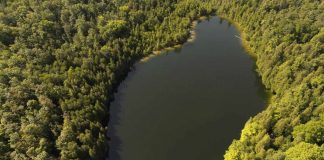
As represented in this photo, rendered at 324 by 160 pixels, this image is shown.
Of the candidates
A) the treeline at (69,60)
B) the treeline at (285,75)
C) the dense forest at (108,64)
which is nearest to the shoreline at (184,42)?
the dense forest at (108,64)

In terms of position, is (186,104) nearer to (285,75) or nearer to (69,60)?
(285,75)

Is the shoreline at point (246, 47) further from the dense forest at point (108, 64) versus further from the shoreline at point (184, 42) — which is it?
the shoreline at point (184, 42)

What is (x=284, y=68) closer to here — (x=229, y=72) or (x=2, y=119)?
(x=229, y=72)

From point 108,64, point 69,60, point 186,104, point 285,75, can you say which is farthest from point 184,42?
point 69,60

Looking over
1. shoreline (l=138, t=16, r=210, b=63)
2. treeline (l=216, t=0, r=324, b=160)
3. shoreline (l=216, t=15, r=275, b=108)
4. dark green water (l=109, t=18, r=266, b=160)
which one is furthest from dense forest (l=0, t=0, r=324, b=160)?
dark green water (l=109, t=18, r=266, b=160)

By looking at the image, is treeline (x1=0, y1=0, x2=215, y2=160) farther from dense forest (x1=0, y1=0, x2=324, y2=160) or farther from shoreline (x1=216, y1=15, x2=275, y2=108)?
shoreline (x1=216, y1=15, x2=275, y2=108)
